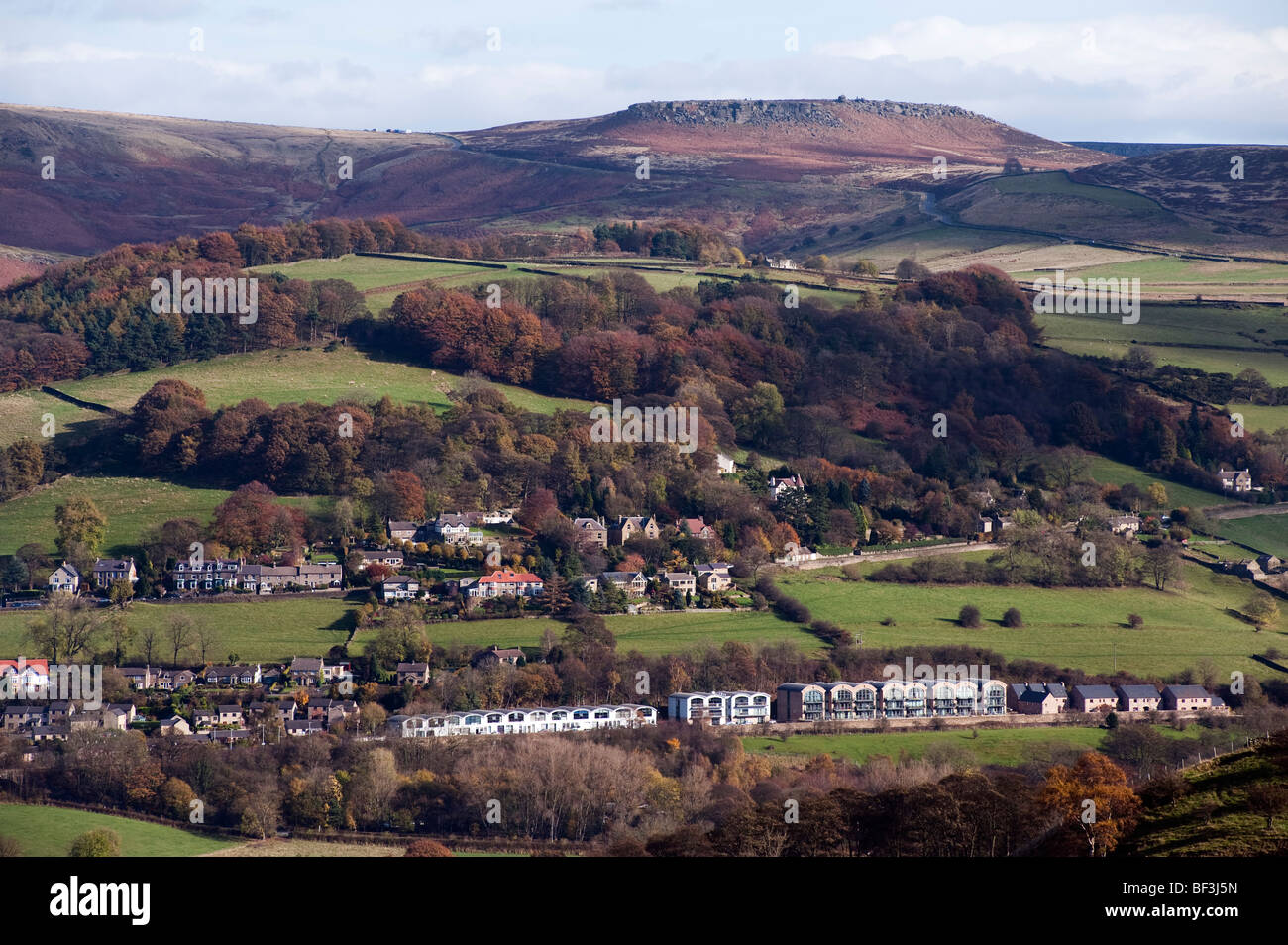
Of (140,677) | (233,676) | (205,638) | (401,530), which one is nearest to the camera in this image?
(140,677)

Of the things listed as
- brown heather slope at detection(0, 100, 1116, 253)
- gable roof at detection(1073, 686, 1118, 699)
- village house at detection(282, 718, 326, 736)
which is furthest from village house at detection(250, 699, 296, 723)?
brown heather slope at detection(0, 100, 1116, 253)

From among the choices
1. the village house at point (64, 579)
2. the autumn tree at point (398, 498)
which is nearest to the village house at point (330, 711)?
the village house at point (64, 579)

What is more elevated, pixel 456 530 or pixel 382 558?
pixel 456 530

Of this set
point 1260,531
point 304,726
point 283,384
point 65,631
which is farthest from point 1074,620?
point 283,384

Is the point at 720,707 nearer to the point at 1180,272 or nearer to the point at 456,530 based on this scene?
the point at 456,530

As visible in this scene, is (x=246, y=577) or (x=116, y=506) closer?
(x=246, y=577)
